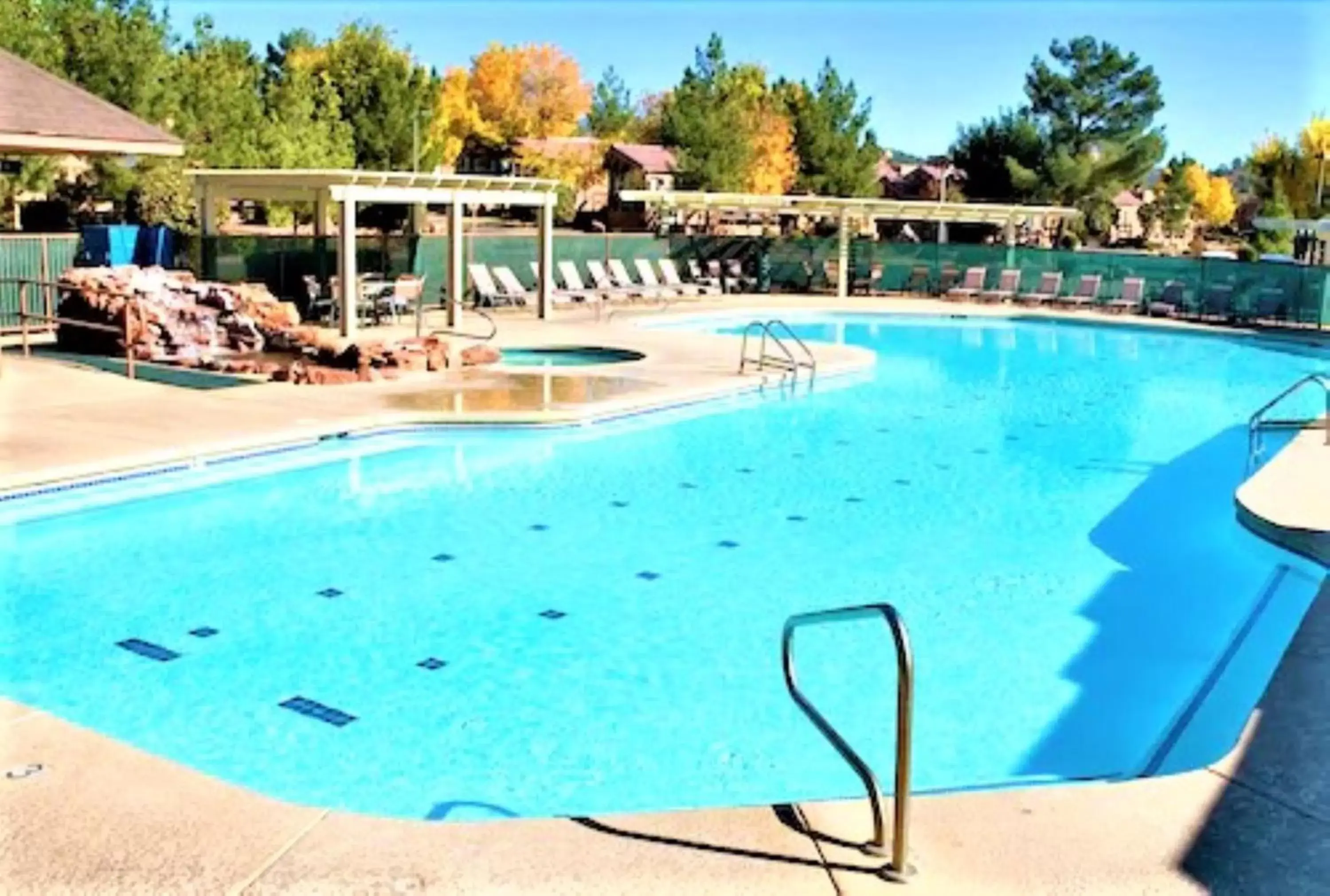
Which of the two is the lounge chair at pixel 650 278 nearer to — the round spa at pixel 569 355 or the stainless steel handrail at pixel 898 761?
the round spa at pixel 569 355

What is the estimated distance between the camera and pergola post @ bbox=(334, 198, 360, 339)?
18.1 meters

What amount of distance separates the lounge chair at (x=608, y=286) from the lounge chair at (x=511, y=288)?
207cm

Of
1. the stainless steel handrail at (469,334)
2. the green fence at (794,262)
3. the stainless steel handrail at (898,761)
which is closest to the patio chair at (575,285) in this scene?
the green fence at (794,262)

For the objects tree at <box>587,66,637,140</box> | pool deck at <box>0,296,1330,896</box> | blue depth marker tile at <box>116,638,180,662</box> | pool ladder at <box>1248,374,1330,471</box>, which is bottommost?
blue depth marker tile at <box>116,638,180,662</box>

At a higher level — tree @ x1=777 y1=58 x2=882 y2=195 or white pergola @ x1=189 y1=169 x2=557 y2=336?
tree @ x1=777 y1=58 x2=882 y2=195

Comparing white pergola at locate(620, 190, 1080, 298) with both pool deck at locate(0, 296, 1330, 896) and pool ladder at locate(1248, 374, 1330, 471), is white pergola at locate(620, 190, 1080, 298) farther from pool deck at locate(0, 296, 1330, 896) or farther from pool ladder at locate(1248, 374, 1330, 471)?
pool deck at locate(0, 296, 1330, 896)

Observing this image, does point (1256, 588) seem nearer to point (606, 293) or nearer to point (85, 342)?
point (85, 342)

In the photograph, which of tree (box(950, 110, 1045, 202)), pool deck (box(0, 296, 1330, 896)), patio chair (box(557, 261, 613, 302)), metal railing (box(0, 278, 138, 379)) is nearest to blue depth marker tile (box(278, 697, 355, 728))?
pool deck (box(0, 296, 1330, 896))

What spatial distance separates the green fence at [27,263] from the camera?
1738cm

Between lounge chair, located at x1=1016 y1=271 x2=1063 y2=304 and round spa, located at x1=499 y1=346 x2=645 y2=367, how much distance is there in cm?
1412

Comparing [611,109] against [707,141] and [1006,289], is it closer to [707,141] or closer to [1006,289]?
[707,141]

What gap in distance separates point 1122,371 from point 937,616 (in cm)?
1388

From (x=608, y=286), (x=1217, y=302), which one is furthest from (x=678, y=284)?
(x=1217, y=302)

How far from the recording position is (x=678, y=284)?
2859 centimetres
